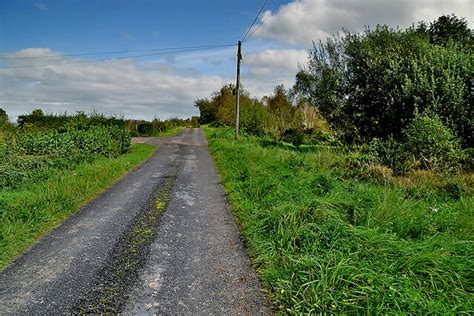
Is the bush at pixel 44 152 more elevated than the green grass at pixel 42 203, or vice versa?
the bush at pixel 44 152

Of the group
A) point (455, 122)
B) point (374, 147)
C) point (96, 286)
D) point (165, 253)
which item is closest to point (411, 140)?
point (374, 147)

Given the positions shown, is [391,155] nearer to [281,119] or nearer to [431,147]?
[431,147]

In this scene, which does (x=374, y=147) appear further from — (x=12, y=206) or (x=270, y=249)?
(x=12, y=206)

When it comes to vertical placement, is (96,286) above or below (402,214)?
below

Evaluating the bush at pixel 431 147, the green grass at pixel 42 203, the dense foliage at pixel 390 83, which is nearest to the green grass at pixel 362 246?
the bush at pixel 431 147

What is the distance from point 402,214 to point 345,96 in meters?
15.0

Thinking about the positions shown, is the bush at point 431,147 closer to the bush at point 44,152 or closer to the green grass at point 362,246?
the green grass at point 362,246

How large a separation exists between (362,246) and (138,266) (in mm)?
2918

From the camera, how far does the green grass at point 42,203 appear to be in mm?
5008

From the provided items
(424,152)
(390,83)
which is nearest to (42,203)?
(424,152)

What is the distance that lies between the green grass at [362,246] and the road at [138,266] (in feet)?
1.23

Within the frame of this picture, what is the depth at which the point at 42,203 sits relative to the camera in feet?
21.4

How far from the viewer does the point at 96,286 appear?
3.75m

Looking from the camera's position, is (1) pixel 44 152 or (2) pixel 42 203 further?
(1) pixel 44 152
